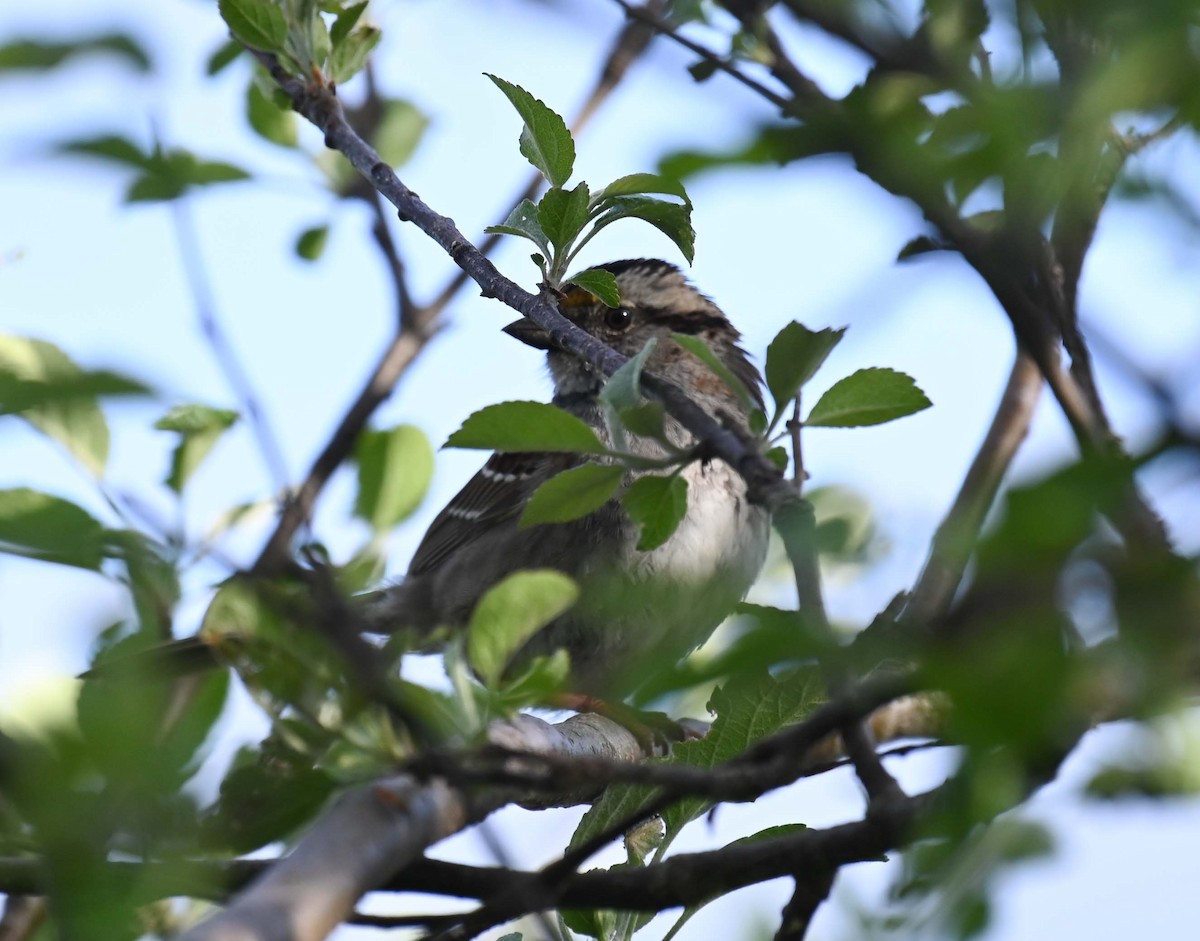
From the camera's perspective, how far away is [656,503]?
6.71 ft

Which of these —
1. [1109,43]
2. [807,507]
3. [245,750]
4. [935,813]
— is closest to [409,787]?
[245,750]

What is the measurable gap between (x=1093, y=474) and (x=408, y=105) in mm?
4488

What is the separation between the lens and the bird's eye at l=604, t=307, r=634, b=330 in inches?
218

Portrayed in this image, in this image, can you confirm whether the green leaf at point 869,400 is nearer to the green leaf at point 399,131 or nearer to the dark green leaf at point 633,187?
the dark green leaf at point 633,187

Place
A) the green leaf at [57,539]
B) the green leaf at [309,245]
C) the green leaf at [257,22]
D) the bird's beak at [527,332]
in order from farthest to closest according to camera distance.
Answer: the bird's beak at [527,332]
the green leaf at [309,245]
the green leaf at [257,22]
the green leaf at [57,539]

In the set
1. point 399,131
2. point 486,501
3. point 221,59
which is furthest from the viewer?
point 486,501

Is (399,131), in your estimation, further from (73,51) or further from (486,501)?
(73,51)

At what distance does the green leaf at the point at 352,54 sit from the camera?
125 inches

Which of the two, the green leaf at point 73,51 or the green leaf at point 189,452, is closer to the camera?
the green leaf at point 73,51

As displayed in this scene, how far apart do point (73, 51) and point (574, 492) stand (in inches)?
36.6

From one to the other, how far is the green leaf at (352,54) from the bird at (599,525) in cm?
104

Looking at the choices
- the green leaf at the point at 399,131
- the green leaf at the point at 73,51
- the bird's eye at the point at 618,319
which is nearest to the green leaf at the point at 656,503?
the green leaf at the point at 73,51

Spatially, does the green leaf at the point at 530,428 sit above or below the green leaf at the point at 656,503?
above

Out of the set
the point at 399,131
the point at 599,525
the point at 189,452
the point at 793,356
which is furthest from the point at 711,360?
the point at 399,131
